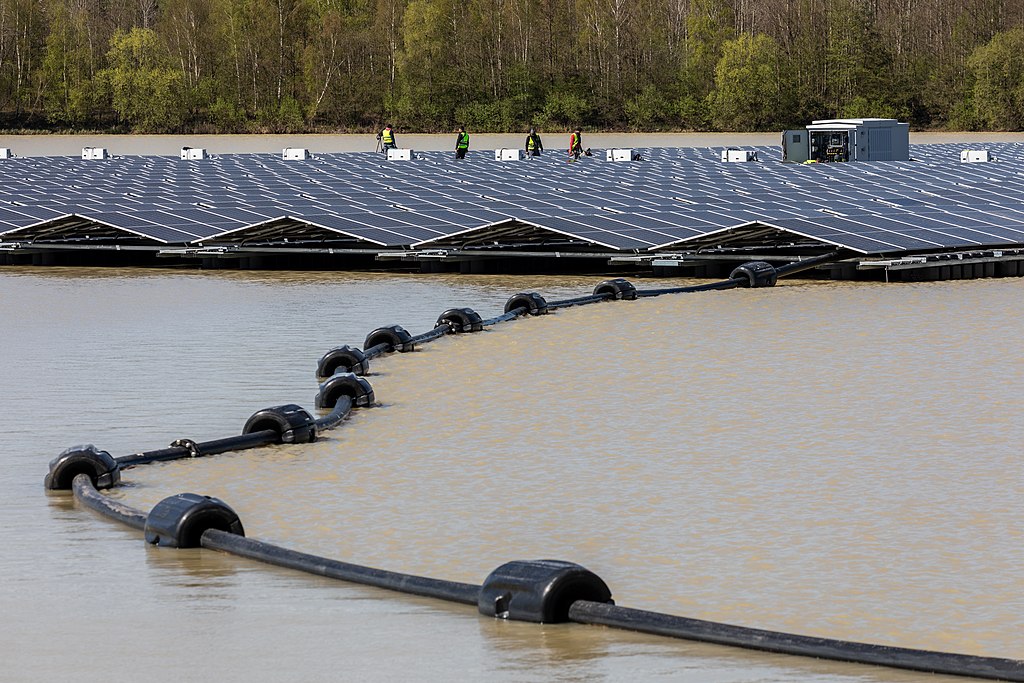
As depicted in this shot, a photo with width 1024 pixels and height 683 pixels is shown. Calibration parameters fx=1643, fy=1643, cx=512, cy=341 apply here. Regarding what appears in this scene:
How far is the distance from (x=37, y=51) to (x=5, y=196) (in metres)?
102

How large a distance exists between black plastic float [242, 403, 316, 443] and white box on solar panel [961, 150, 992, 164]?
37.7 m

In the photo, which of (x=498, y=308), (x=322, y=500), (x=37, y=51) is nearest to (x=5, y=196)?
(x=498, y=308)

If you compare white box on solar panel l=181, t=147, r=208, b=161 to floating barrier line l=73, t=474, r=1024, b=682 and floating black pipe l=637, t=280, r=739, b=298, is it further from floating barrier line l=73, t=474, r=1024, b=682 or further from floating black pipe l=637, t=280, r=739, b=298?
floating barrier line l=73, t=474, r=1024, b=682

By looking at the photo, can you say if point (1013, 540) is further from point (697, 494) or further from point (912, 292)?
point (912, 292)

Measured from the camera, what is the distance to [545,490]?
36.8 ft

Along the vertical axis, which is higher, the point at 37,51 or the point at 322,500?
the point at 37,51

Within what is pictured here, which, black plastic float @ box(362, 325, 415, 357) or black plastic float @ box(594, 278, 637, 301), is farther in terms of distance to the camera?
black plastic float @ box(594, 278, 637, 301)

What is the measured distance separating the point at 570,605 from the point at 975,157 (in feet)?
141

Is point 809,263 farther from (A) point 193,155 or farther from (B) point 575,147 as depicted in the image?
(A) point 193,155

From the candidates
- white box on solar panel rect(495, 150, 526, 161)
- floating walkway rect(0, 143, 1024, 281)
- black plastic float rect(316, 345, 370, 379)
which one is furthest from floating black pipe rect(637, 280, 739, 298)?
white box on solar panel rect(495, 150, 526, 161)

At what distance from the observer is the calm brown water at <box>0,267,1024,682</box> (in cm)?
771

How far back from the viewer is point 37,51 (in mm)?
133000

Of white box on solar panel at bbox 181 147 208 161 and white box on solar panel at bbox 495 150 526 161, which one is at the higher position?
white box on solar panel at bbox 181 147 208 161

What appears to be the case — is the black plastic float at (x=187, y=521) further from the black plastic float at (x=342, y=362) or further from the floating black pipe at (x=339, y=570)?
the black plastic float at (x=342, y=362)
